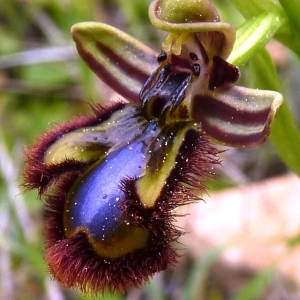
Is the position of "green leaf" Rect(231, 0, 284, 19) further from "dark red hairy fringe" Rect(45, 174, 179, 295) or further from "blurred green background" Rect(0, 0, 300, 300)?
"blurred green background" Rect(0, 0, 300, 300)

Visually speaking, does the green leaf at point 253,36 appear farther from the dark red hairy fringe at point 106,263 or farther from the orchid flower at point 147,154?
the dark red hairy fringe at point 106,263

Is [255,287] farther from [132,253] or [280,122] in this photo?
[132,253]

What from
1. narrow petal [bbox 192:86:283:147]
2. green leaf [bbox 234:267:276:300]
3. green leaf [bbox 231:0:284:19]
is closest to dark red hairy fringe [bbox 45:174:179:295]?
narrow petal [bbox 192:86:283:147]

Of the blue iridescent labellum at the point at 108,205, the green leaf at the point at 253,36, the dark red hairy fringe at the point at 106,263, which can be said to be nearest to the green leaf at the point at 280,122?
the green leaf at the point at 253,36

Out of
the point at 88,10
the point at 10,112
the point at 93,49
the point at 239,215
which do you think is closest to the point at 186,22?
the point at 93,49

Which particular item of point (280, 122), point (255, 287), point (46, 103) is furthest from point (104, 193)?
point (46, 103)
